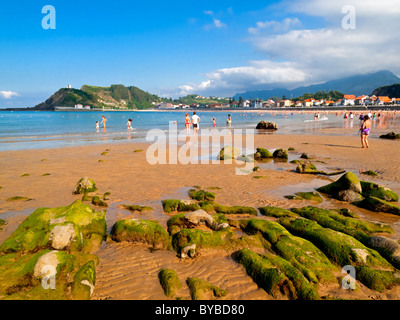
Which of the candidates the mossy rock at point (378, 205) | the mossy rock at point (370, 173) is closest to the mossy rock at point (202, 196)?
the mossy rock at point (378, 205)

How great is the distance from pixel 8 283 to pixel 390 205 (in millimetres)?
10038

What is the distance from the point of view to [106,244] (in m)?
6.19

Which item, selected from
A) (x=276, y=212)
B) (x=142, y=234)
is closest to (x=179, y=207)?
(x=142, y=234)

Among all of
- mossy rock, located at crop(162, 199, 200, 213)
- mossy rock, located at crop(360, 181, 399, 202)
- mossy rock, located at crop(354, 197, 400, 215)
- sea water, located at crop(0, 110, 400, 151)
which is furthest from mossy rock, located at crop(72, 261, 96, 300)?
sea water, located at crop(0, 110, 400, 151)

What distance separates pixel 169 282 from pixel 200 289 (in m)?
0.60

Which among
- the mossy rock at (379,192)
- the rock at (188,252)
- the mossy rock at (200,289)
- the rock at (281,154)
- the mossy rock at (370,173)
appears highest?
the rock at (281,154)

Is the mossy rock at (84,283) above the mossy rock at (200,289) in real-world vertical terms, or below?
above

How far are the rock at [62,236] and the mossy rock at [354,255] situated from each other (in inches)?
214

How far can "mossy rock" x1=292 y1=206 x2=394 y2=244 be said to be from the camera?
20.4 feet

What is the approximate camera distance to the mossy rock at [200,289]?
4.37m

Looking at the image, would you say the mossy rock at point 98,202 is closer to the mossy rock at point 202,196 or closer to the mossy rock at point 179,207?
the mossy rock at point 179,207

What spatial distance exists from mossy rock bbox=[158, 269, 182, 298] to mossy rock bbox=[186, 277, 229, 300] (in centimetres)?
23

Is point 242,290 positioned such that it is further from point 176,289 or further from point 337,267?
point 337,267

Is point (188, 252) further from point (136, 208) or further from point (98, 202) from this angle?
point (98, 202)
